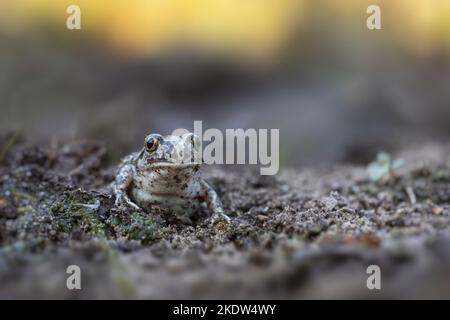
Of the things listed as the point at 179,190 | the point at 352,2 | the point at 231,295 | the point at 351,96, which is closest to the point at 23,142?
the point at 179,190

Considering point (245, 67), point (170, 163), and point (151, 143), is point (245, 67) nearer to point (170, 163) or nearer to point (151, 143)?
point (151, 143)

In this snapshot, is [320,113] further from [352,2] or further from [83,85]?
[83,85]

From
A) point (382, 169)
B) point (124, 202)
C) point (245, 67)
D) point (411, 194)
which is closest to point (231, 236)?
point (124, 202)

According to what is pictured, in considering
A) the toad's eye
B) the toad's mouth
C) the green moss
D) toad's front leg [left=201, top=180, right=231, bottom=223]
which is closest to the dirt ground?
the green moss

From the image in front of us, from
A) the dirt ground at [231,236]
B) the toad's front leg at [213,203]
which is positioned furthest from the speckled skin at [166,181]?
the dirt ground at [231,236]
